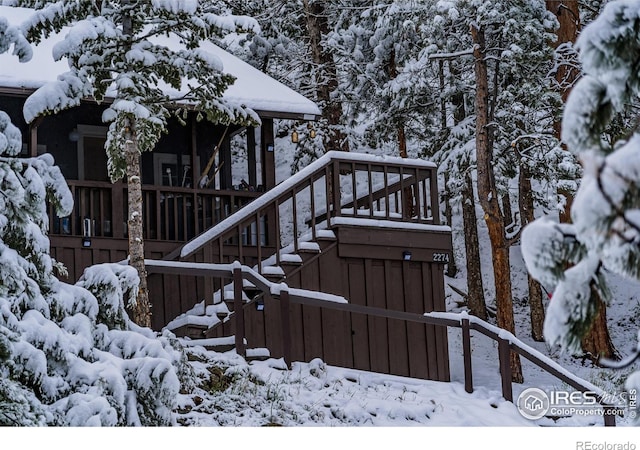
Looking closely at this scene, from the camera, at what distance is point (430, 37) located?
1369 centimetres

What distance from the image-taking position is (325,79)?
646 inches

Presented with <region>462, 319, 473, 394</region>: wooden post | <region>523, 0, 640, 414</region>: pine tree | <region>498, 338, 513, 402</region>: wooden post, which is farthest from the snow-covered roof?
<region>523, 0, 640, 414</region>: pine tree

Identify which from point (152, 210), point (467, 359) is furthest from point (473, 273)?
point (467, 359)

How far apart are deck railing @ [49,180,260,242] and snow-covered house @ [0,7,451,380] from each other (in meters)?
0.02

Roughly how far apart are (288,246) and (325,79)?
6.34 metres

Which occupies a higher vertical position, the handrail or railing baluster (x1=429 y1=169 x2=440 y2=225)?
railing baluster (x1=429 y1=169 x2=440 y2=225)

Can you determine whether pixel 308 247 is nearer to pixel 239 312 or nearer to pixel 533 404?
pixel 239 312

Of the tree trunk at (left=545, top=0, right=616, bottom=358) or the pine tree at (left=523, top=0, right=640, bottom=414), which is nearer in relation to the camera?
the pine tree at (left=523, top=0, right=640, bottom=414)

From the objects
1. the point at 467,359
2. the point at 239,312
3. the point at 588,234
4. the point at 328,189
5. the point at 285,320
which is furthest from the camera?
the point at 328,189

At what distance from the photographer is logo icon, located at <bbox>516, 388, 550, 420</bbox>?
9266 mm

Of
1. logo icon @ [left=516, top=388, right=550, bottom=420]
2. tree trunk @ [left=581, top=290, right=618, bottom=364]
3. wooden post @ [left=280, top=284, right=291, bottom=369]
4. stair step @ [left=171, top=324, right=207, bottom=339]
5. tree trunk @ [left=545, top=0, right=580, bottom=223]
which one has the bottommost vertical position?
tree trunk @ [left=581, top=290, right=618, bottom=364]

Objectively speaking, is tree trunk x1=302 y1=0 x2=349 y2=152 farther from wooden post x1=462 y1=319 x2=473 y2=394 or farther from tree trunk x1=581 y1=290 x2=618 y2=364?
wooden post x1=462 y1=319 x2=473 y2=394

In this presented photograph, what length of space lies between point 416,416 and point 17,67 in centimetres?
546
